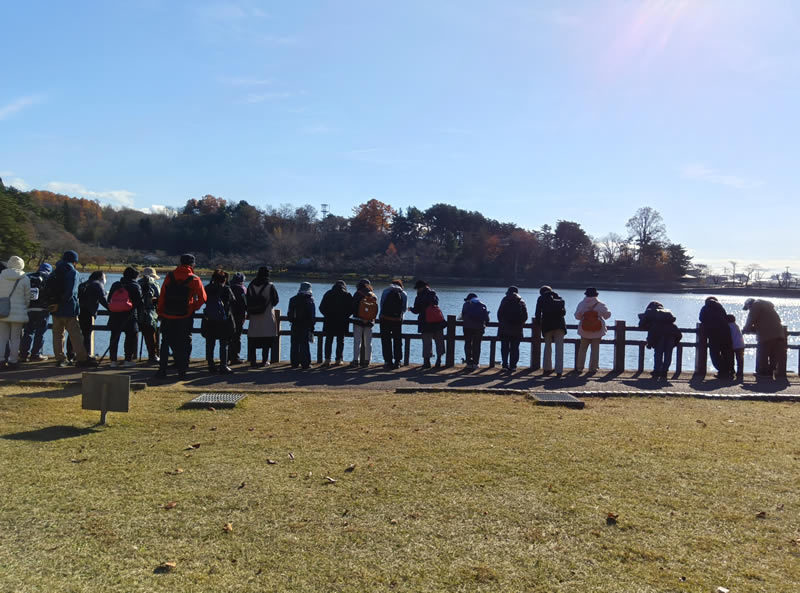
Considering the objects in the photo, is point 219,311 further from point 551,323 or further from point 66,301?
point 551,323

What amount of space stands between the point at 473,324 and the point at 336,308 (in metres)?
2.74

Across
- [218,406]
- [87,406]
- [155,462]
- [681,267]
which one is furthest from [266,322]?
Answer: [681,267]

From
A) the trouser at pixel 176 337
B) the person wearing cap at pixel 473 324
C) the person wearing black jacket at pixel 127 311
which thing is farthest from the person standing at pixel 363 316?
the person wearing black jacket at pixel 127 311

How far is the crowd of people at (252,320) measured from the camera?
10.4m

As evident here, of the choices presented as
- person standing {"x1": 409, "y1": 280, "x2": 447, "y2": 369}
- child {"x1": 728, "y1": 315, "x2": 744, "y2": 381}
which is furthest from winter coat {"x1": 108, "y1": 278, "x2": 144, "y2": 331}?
child {"x1": 728, "y1": 315, "x2": 744, "y2": 381}

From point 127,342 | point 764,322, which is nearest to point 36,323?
point 127,342

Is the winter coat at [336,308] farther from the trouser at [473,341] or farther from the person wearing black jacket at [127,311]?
A: the person wearing black jacket at [127,311]

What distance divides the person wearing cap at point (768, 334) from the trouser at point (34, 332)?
44.1ft

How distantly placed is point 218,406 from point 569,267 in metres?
76.2

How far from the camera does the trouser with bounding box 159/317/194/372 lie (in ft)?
32.3

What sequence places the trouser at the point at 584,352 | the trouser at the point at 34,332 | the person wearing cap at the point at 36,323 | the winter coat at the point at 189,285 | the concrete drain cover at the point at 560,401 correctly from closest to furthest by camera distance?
the concrete drain cover at the point at 560,401 < the winter coat at the point at 189,285 < the person wearing cap at the point at 36,323 < the trouser at the point at 34,332 < the trouser at the point at 584,352

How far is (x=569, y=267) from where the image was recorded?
80.1 metres

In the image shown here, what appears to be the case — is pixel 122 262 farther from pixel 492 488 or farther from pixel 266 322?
pixel 492 488

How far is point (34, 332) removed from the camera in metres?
11.5
